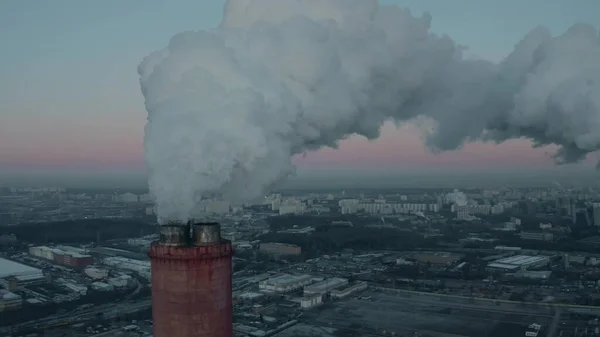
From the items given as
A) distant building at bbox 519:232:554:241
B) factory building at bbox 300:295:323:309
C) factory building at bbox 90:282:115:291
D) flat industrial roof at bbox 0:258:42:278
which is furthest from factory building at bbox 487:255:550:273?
flat industrial roof at bbox 0:258:42:278

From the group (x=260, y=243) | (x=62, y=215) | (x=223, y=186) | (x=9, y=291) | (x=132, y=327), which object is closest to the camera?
(x=223, y=186)

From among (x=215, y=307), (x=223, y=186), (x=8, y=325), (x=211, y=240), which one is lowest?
(x=8, y=325)

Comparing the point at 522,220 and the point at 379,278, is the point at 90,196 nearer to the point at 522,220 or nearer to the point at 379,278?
the point at 522,220

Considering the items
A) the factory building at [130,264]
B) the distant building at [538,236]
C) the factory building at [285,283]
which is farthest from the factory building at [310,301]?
the distant building at [538,236]

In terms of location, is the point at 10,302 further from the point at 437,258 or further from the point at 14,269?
the point at 437,258

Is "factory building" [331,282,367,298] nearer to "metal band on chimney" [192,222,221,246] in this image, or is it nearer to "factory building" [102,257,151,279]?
"factory building" [102,257,151,279]

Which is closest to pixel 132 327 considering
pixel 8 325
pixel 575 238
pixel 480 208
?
pixel 8 325

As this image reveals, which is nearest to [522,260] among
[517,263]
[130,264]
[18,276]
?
[517,263]
